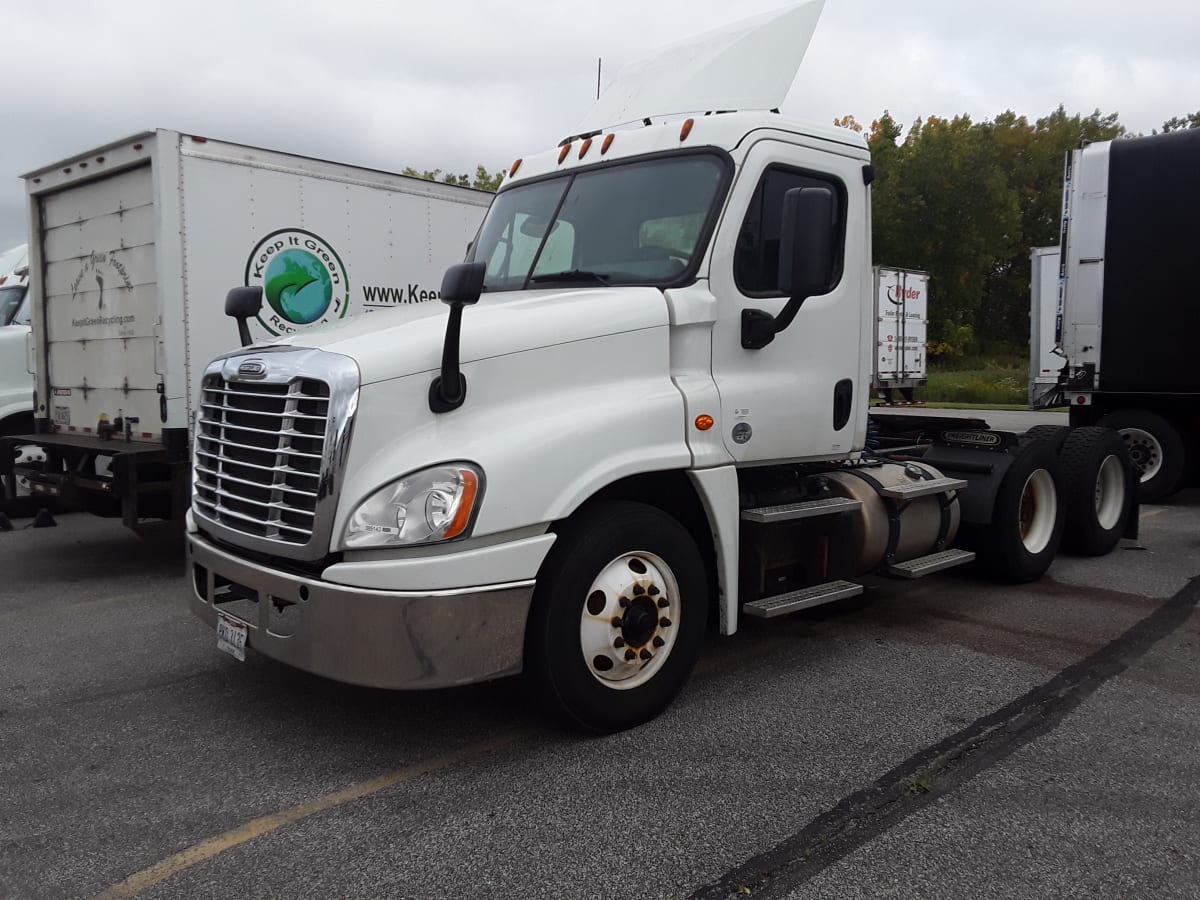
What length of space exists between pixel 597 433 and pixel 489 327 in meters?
0.61

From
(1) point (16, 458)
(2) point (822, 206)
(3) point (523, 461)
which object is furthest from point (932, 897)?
(1) point (16, 458)

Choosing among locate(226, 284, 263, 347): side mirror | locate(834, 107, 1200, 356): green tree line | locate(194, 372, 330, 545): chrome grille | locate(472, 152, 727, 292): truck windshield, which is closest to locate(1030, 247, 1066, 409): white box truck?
locate(472, 152, 727, 292): truck windshield

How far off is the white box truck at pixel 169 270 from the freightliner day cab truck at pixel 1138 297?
6610 mm

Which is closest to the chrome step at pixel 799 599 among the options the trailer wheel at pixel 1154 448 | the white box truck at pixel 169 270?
the white box truck at pixel 169 270

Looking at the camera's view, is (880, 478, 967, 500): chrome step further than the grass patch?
No

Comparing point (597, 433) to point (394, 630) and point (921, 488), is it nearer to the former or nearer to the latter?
point (394, 630)

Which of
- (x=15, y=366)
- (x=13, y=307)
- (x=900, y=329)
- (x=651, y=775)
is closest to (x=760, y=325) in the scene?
(x=651, y=775)

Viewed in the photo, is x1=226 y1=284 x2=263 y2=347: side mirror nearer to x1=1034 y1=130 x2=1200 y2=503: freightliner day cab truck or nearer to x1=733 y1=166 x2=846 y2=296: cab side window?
x1=733 y1=166 x2=846 y2=296: cab side window

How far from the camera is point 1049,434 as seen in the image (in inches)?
280

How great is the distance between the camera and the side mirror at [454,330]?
3537 millimetres

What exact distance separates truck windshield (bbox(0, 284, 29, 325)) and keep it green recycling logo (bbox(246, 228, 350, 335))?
4.08 meters

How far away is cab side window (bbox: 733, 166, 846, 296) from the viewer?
14.9 feet

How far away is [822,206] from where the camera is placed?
4.23 meters

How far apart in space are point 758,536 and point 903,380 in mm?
19200
